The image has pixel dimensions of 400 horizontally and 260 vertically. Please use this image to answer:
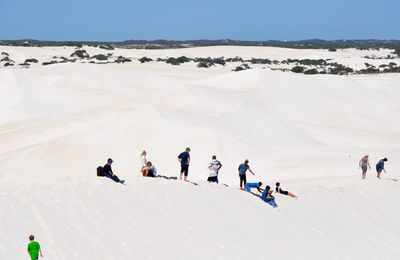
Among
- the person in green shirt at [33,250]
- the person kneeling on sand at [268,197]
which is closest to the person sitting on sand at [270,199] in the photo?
the person kneeling on sand at [268,197]

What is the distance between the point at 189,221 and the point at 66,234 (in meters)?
2.81

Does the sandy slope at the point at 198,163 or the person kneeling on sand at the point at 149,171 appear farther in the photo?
the person kneeling on sand at the point at 149,171

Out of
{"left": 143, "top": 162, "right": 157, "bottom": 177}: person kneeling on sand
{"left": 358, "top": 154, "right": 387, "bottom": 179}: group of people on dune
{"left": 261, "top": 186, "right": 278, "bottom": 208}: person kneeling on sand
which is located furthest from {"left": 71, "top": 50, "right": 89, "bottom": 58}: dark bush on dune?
{"left": 261, "top": 186, "right": 278, "bottom": 208}: person kneeling on sand

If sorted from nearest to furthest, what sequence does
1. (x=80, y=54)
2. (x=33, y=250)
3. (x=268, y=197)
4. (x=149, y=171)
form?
(x=33, y=250), (x=149, y=171), (x=268, y=197), (x=80, y=54)

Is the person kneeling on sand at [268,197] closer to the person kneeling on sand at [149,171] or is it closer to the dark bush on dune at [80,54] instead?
the person kneeling on sand at [149,171]

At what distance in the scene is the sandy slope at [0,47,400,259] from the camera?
9.47m

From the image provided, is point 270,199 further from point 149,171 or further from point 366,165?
point 366,165

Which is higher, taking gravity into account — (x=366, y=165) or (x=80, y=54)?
(x=366, y=165)

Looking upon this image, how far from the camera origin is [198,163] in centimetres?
2052

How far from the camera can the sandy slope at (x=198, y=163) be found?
947 cm

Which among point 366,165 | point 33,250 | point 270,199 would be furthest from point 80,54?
point 33,250

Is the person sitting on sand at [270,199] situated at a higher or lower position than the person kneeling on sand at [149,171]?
lower

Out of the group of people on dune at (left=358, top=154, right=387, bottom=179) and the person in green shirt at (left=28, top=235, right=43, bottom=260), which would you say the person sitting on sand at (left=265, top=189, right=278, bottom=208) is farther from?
the person in green shirt at (left=28, top=235, right=43, bottom=260)

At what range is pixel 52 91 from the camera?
120 feet
